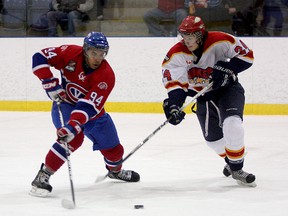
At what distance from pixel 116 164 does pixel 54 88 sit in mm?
623

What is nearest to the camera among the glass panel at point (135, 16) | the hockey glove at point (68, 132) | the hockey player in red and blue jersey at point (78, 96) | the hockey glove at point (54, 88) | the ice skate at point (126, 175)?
the hockey glove at point (68, 132)

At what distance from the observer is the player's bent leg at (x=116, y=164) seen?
14.1 ft

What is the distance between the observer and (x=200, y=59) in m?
4.28

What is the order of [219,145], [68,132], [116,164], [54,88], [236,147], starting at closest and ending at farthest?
[68,132] < [54,88] < [236,147] < [116,164] < [219,145]

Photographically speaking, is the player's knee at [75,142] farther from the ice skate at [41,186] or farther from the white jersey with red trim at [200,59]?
the white jersey with red trim at [200,59]

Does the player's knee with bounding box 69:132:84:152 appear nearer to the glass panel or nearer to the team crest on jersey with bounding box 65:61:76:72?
the team crest on jersey with bounding box 65:61:76:72

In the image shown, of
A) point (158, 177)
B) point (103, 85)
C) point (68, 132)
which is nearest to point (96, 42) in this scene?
point (103, 85)

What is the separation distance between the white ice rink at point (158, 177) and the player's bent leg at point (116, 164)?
51mm

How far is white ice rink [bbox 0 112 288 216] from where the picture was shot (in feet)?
12.0

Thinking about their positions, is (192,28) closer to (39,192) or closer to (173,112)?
(173,112)

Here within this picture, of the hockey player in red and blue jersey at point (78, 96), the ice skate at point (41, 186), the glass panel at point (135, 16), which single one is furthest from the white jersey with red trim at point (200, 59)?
the glass panel at point (135, 16)

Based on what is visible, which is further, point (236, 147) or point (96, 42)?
point (236, 147)

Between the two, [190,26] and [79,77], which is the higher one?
[190,26]

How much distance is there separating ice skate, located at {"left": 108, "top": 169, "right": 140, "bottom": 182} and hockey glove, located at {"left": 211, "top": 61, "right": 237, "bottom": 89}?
69cm
